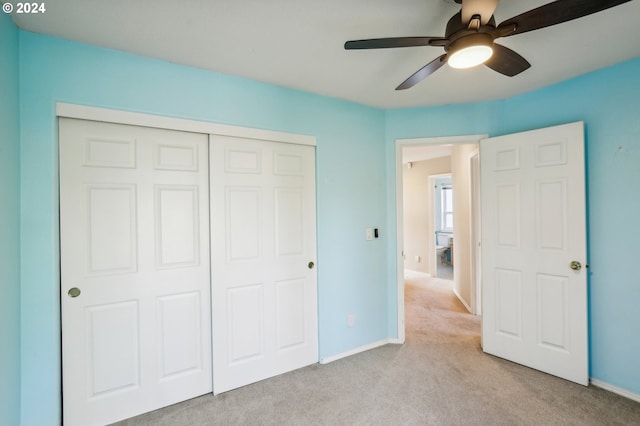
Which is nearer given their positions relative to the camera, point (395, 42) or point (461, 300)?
point (395, 42)

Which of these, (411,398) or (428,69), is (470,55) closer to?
(428,69)

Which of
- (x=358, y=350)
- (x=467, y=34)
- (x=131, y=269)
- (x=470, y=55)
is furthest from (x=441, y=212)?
(x=131, y=269)

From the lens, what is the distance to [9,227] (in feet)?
4.99

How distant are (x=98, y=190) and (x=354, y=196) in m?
1.99

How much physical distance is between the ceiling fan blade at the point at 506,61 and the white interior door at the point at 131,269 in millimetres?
1883

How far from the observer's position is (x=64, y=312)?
1784mm

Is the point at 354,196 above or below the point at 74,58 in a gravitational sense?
below

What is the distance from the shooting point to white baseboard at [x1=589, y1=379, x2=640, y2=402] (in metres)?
2.09

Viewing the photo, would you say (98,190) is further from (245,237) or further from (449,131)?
(449,131)

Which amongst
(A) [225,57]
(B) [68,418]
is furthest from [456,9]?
(B) [68,418]

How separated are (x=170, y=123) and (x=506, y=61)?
2.06 m

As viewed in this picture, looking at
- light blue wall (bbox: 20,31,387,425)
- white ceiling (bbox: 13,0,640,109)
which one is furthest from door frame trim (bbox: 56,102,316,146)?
white ceiling (bbox: 13,0,640,109)

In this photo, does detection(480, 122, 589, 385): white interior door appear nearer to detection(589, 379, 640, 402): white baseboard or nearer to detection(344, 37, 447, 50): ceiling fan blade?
detection(589, 379, 640, 402): white baseboard

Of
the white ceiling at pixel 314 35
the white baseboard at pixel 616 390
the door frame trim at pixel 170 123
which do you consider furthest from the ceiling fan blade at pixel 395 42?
the white baseboard at pixel 616 390
